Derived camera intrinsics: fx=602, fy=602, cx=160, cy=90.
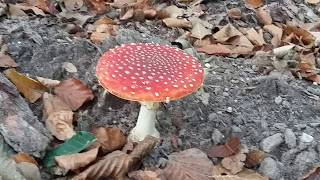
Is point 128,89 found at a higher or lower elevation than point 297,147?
higher

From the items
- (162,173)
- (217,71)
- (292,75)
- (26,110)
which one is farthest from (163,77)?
(292,75)

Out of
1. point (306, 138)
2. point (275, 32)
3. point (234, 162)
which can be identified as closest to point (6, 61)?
point (234, 162)

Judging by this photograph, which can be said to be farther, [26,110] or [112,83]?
[26,110]

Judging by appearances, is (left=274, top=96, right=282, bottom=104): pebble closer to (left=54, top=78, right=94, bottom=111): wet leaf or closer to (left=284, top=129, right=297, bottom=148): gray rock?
(left=284, top=129, right=297, bottom=148): gray rock

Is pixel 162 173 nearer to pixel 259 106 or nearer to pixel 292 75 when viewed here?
pixel 259 106

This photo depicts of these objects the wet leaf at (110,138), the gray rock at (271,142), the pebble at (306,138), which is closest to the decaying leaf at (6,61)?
the wet leaf at (110,138)

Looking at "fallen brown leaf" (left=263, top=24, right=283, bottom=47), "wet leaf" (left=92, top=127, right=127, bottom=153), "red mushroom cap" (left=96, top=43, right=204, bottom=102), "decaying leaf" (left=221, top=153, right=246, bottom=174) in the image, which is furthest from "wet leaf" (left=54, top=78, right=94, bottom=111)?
"fallen brown leaf" (left=263, top=24, right=283, bottom=47)

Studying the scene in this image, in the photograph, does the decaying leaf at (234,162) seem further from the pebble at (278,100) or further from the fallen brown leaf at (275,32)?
the fallen brown leaf at (275,32)
